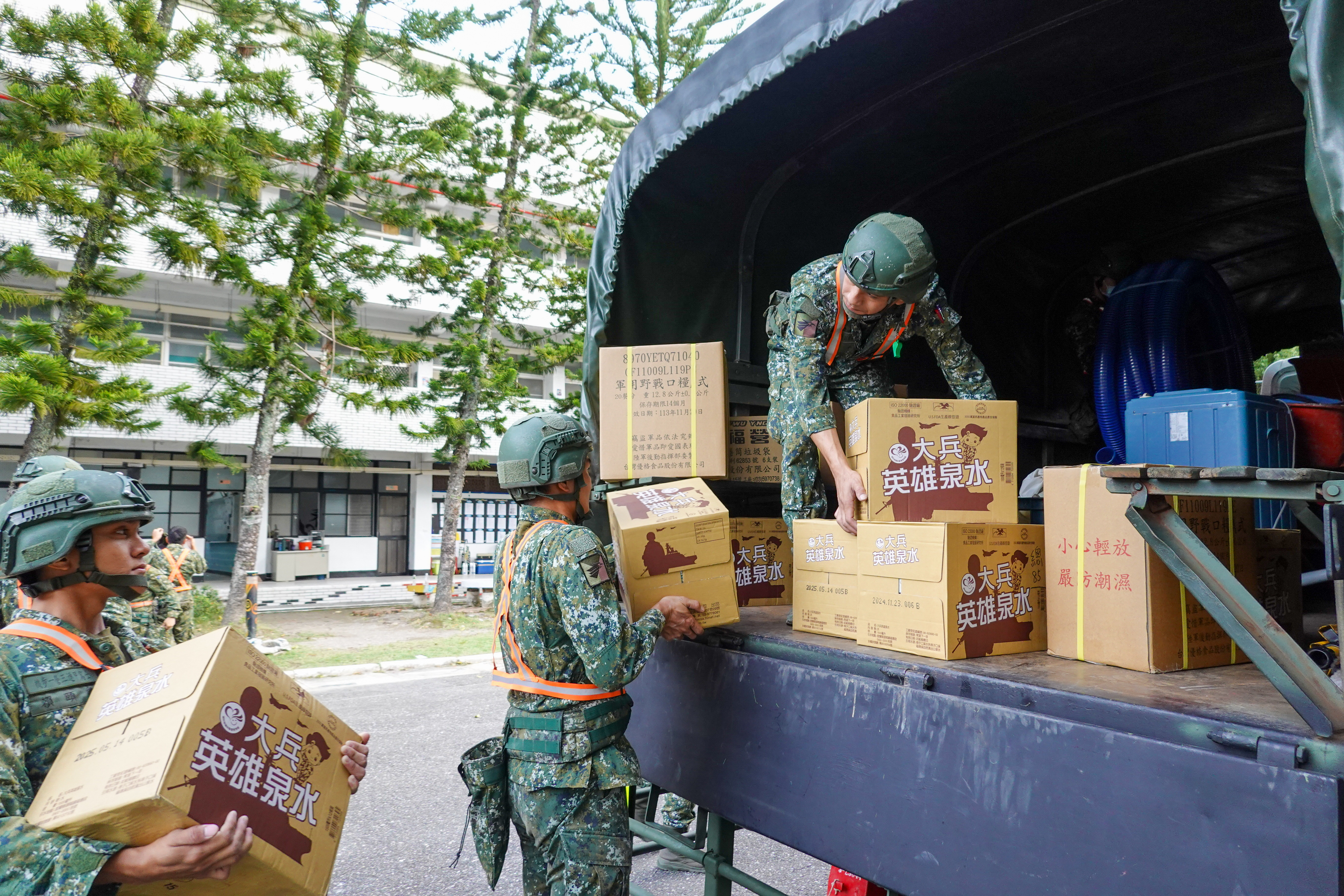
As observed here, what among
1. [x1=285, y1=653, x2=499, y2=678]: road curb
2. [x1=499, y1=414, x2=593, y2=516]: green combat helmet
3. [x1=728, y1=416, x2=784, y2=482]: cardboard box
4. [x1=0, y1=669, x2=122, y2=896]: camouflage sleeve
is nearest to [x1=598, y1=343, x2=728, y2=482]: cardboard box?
[x1=728, y1=416, x2=784, y2=482]: cardboard box

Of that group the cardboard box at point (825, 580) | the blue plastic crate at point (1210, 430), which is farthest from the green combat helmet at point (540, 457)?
the blue plastic crate at point (1210, 430)

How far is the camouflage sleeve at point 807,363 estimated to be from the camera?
2.94 m

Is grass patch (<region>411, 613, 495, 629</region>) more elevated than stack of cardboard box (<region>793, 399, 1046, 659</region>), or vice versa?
stack of cardboard box (<region>793, 399, 1046, 659</region>)

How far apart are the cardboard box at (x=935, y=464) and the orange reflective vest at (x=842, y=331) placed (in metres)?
0.57

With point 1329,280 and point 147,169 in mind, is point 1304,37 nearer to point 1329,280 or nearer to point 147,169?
point 1329,280

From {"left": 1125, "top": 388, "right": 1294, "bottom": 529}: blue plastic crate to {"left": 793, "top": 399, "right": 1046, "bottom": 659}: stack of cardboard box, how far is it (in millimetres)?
507

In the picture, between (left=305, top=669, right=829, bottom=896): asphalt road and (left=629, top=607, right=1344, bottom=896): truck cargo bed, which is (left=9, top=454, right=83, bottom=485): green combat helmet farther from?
(left=629, top=607, right=1344, bottom=896): truck cargo bed

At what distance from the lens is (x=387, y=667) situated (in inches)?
358

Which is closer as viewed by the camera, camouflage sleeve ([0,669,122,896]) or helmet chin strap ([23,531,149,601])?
camouflage sleeve ([0,669,122,896])

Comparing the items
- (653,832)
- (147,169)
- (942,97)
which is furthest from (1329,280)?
(147,169)

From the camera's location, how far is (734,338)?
3723mm

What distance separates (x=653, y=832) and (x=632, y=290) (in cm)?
205

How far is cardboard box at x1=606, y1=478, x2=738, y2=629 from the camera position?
8.56 feet

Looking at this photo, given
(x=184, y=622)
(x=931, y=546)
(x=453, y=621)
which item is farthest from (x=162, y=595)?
(x=453, y=621)
